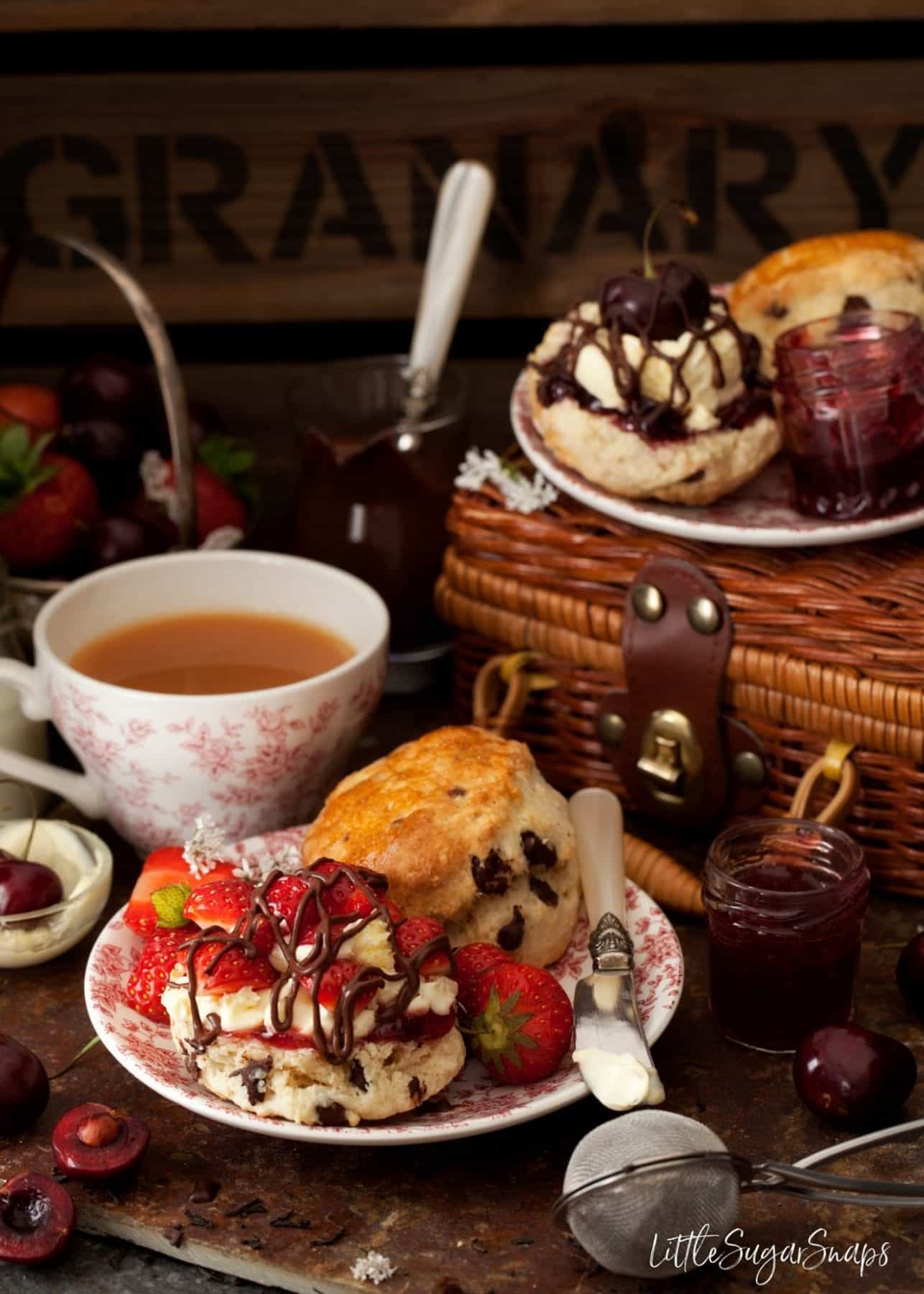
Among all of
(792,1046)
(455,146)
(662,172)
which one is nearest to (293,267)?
(455,146)

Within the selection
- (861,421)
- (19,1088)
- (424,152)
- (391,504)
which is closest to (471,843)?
(19,1088)

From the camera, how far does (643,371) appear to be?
1.33 metres

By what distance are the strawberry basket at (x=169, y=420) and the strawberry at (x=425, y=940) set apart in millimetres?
673

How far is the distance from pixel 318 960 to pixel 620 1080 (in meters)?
0.21

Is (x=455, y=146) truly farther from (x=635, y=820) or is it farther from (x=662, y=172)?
(x=635, y=820)

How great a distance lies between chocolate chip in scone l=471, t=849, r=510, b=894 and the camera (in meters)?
1.13

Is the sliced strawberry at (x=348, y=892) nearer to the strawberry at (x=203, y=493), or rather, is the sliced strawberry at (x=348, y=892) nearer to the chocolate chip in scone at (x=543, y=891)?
the chocolate chip in scone at (x=543, y=891)

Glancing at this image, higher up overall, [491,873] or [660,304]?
[660,304]

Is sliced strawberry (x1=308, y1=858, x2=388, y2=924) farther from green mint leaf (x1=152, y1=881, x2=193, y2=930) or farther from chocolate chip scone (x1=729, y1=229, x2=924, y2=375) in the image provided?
chocolate chip scone (x1=729, y1=229, x2=924, y2=375)

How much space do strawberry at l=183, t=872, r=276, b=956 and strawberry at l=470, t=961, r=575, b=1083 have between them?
16cm

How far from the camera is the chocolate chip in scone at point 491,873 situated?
1133 millimetres

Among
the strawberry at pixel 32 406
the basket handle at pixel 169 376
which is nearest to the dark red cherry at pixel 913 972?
Answer: the basket handle at pixel 169 376

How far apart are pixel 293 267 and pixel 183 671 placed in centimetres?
69

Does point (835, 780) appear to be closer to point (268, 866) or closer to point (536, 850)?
point (536, 850)
